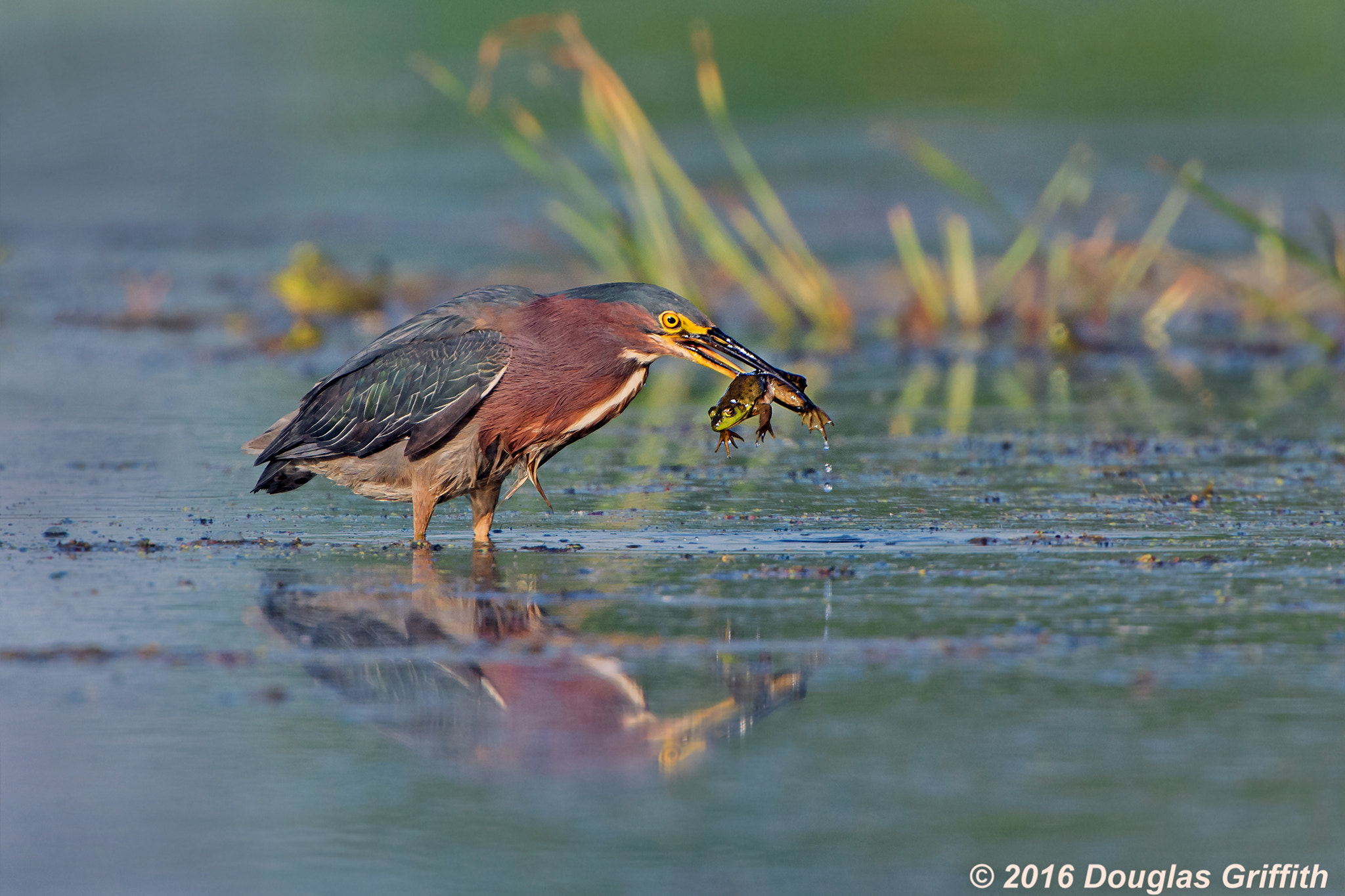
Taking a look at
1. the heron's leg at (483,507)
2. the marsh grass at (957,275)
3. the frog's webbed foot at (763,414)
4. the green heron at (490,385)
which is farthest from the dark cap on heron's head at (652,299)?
the marsh grass at (957,275)

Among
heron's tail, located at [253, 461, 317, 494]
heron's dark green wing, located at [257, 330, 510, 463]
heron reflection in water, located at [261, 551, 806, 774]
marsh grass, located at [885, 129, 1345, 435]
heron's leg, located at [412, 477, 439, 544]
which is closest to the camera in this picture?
heron reflection in water, located at [261, 551, 806, 774]

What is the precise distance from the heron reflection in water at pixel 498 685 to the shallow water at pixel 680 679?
0.02 m

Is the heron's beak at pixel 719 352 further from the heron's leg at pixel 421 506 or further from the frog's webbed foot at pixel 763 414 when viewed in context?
the heron's leg at pixel 421 506

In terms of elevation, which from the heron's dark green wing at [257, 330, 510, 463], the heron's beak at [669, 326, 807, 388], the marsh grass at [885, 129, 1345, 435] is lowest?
the heron's dark green wing at [257, 330, 510, 463]

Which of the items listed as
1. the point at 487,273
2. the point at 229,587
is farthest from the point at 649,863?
the point at 487,273

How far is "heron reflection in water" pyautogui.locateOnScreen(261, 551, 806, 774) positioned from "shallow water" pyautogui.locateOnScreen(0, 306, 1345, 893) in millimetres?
15

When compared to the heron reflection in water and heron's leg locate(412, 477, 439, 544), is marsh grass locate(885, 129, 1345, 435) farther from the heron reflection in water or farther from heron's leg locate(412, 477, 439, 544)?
the heron reflection in water

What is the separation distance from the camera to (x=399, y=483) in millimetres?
7773

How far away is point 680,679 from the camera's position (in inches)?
217

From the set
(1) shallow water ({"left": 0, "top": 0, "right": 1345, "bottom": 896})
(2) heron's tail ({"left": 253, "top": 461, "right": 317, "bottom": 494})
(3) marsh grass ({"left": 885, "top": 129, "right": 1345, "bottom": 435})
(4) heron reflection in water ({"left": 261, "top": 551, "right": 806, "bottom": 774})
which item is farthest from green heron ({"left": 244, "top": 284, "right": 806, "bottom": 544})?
(3) marsh grass ({"left": 885, "top": 129, "right": 1345, "bottom": 435})

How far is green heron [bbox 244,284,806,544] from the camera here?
7.39 meters

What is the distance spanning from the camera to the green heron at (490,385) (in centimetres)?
739

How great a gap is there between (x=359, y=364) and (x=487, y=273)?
332 inches

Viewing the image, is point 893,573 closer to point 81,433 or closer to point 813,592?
point 813,592
